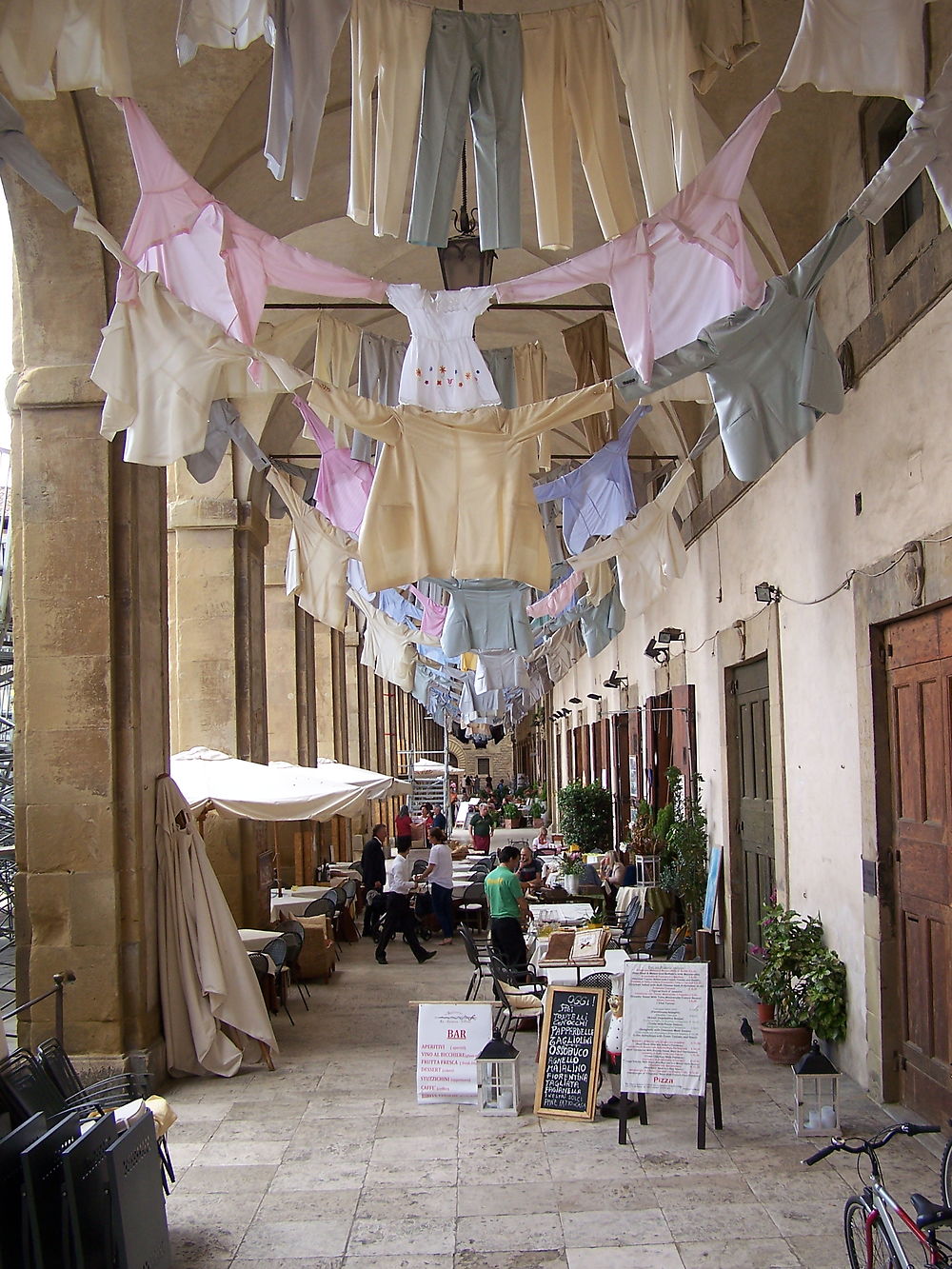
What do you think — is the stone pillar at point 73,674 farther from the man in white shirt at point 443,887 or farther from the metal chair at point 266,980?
the man in white shirt at point 443,887

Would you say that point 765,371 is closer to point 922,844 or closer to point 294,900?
point 922,844

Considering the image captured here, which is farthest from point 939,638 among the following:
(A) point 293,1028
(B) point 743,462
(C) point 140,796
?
(A) point 293,1028

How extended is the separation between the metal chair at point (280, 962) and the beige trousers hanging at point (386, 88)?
607 centimetres

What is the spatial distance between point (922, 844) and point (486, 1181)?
266 centimetres

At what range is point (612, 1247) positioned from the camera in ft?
15.4

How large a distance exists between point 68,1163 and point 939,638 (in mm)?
4287

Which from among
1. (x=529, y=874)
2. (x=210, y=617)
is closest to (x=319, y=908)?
(x=529, y=874)

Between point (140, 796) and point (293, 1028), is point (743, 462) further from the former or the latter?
point (293, 1028)

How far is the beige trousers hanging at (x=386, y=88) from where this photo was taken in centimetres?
475

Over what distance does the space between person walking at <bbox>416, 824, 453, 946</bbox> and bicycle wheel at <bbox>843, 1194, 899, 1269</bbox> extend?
31.9 feet

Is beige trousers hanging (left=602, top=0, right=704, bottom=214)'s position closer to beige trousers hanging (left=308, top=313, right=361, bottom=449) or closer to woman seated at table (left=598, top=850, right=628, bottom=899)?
beige trousers hanging (left=308, top=313, right=361, bottom=449)

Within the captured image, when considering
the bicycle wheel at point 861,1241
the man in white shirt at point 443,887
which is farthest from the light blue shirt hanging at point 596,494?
the man in white shirt at point 443,887

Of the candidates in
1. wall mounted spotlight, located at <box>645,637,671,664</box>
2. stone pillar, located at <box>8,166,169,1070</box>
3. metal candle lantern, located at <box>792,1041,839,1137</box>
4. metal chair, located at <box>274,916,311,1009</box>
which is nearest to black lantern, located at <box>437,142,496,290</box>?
stone pillar, located at <box>8,166,169,1070</box>

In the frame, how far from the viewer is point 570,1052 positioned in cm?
648
